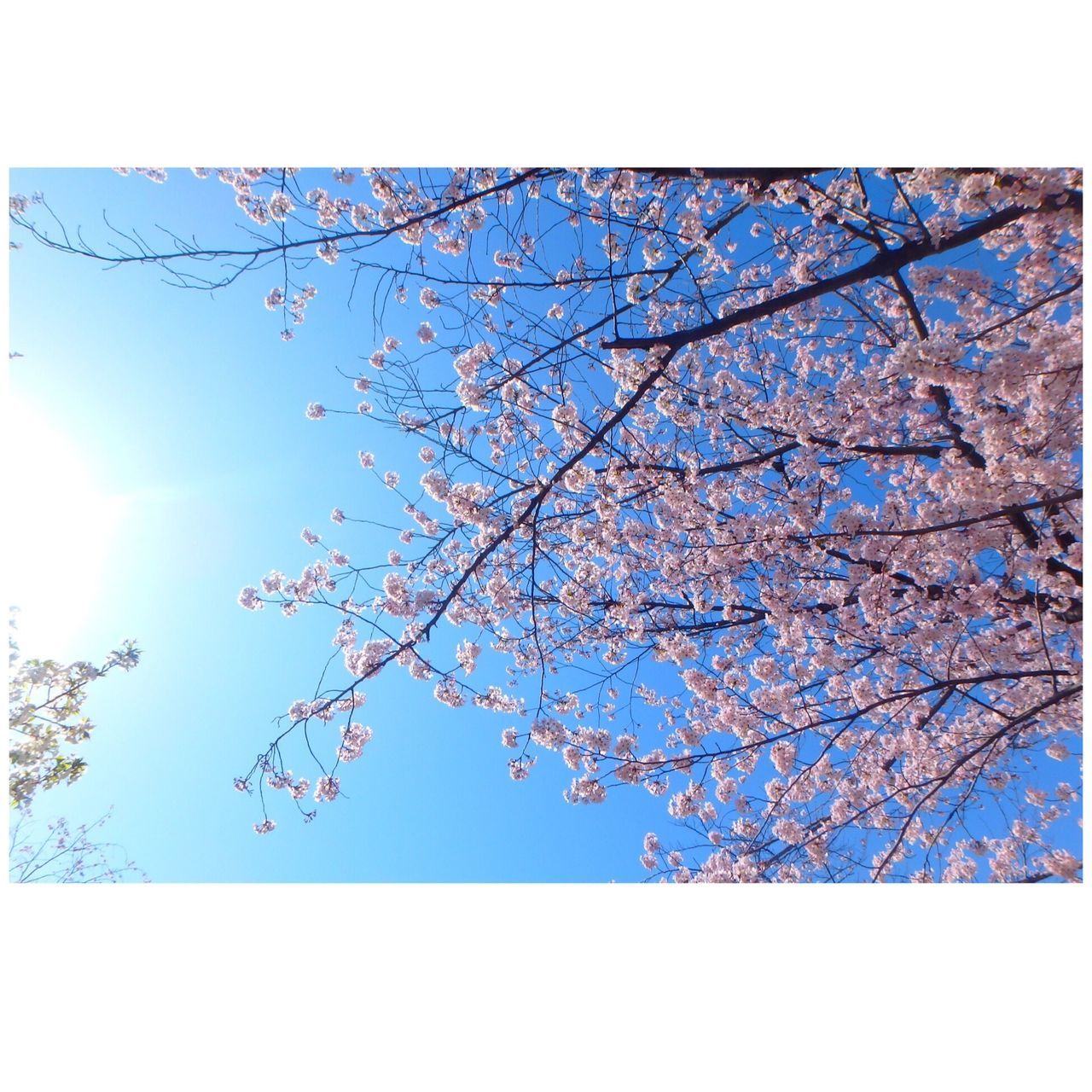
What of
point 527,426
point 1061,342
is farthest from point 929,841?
point 527,426

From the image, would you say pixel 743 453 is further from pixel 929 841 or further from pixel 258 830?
pixel 258 830

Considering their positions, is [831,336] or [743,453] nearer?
[831,336]

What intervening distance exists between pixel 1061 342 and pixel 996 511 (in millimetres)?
662

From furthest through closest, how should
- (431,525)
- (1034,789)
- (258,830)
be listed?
(431,525), (1034,789), (258,830)

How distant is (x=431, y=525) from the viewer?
310 centimetres

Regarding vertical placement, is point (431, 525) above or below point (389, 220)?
below
